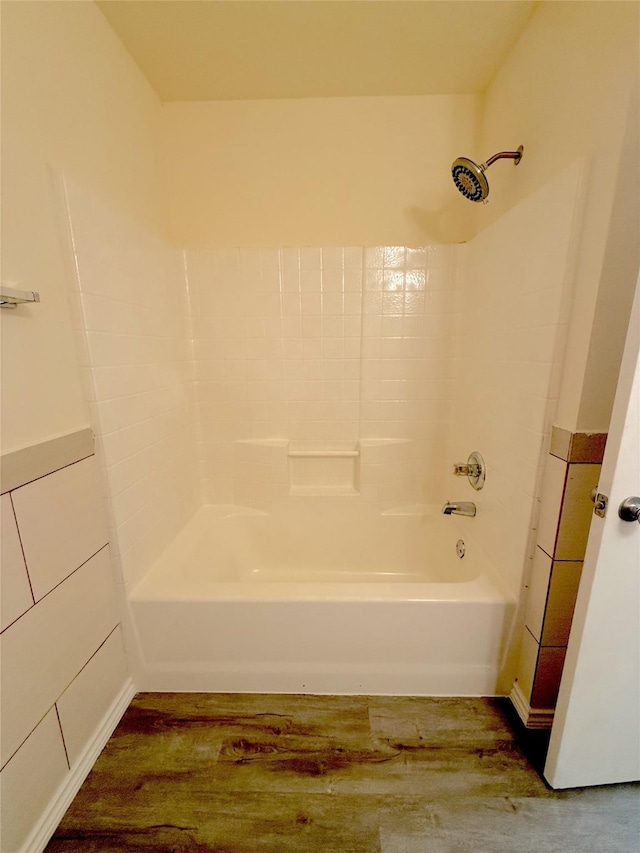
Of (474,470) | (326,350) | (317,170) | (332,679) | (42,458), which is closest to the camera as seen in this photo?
(42,458)

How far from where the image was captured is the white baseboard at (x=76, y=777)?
80cm

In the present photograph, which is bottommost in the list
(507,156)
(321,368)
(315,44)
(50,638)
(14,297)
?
(50,638)

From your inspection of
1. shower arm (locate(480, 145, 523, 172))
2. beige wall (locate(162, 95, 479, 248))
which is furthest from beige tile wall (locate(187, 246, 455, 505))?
shower arm (locate(480, 145, 523, 172))

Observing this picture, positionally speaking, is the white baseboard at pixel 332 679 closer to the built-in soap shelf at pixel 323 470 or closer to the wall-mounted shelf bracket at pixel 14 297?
the built-in soap shelf at pixel 323 470

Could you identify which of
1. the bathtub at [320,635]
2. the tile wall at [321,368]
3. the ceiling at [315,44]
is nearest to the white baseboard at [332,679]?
the bathtub at [320,635]

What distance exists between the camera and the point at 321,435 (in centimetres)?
173

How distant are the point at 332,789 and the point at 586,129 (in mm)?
1906

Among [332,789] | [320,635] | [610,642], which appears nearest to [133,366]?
[320,635]

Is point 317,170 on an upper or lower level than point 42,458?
upper

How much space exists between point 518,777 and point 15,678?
1.36 metres

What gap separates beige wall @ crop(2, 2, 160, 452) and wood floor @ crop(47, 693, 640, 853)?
1.02 meters

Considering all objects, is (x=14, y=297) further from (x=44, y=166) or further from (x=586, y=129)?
(x=586, y=129)

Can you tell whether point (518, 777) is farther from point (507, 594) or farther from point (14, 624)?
point (14, 624)

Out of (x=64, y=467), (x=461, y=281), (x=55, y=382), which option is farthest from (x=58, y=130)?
(x=461, y=281)
